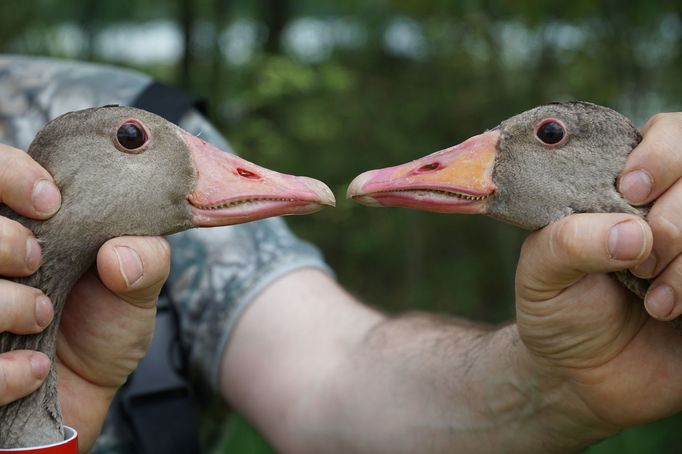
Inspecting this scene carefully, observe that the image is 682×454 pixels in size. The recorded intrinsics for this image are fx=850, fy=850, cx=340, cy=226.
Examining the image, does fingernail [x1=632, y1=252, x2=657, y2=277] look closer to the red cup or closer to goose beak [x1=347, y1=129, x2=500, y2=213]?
goose beak [x1=347, y1=129, x2=500, y2=213]

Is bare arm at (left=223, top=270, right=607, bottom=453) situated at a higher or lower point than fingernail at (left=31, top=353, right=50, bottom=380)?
lower

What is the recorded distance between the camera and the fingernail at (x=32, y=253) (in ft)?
5.91

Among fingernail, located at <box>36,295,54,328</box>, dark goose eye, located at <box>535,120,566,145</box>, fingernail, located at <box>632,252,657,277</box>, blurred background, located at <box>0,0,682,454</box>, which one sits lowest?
blurred background, located at <box>0,0,682,454</box>

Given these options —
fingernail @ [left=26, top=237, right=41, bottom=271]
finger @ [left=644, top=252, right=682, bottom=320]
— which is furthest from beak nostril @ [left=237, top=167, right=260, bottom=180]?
finger @ [left=644, top=252, right=682, bottom=320]

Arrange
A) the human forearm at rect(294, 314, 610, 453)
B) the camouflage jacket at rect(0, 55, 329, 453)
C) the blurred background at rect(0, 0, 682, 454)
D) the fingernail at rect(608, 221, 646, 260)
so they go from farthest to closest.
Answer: the blurred background at rect(0, 0, 682, 454) → the camouflage jacket at rect(0, 55, 329, 453) → the human forearm at rect(294, 314, 610, 453) → the fingernail at rect(608, 221, 646, 260)

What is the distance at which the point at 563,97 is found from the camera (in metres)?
6.04

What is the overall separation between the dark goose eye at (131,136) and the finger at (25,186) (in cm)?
17

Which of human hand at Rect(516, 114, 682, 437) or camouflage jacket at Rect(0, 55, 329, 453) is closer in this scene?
human hand at Rect(516, 114, 682, 437)

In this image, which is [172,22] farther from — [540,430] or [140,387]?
[540,430]

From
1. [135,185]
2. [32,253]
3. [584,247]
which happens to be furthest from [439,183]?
[32,253]

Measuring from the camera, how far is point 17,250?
1.78 m

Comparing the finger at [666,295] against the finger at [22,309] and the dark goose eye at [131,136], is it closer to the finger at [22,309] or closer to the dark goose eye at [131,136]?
the dark goose eye at [131,136]

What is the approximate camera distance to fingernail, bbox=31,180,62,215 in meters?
1.79

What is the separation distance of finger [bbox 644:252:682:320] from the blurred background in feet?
12.3
